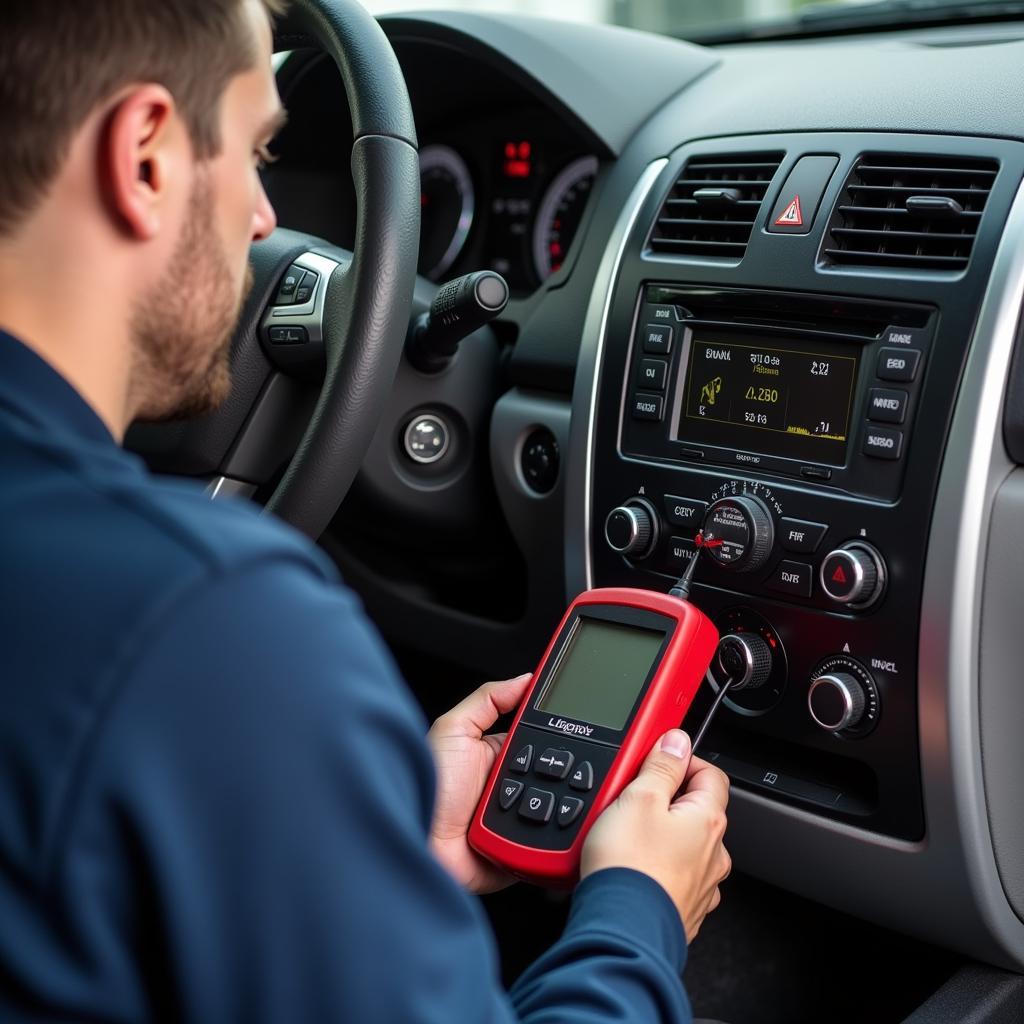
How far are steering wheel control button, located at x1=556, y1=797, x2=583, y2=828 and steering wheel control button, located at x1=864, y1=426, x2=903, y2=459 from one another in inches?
15.2

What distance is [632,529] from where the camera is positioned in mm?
1298

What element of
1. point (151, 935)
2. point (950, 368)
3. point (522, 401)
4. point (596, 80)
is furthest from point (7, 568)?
point (596, 80)

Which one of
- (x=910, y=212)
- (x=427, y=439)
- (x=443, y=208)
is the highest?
(x=910, y=212)

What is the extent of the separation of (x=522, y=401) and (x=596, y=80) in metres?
0.37

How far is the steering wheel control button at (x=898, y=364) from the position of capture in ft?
3.69

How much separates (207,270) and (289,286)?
0.57 m

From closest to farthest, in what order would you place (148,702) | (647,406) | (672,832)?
1. (148,702)
2. (672,832)
3. (647,406)

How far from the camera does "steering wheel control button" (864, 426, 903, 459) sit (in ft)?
3.70

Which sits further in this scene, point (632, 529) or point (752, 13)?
point (752, 13)

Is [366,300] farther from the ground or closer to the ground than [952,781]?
farther from the ground

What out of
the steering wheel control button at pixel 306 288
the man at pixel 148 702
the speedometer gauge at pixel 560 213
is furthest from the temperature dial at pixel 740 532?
the man at pixel 148 702

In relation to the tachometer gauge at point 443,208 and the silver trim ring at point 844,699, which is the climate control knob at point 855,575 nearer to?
the silver trim ring at point 844,699

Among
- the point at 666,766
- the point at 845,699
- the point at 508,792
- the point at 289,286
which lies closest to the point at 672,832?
the point at 666,766

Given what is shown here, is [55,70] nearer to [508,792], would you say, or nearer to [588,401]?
[508,792]
